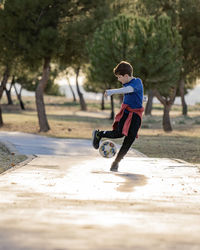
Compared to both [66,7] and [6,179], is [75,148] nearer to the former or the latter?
[6,179]

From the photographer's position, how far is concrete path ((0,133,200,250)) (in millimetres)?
3719

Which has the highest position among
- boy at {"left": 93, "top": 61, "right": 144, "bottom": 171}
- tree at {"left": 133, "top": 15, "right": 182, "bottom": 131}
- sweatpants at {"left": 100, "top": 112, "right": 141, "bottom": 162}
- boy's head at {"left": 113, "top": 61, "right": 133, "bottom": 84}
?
tree at {"left": 133, "top": 15, "right": 182, "bottom": 131}

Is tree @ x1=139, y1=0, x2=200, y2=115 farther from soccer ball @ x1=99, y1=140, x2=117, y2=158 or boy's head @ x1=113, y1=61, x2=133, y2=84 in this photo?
boy's head @ x1=113, y1=61, x2=133, y2=84

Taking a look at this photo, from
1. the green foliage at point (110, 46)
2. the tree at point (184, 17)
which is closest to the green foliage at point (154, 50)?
the green foliage at point (110, 46)

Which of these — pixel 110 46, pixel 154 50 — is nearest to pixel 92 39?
pixel 110 46

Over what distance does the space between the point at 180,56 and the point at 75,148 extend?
15.6m

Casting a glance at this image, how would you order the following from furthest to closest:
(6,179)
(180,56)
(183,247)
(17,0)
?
(180,56), (17,0), (6,179), (183,247)

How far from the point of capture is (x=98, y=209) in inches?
195

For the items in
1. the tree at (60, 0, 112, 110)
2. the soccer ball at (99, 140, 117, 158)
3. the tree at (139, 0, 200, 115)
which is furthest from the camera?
the tree at (139, 0, 200, 115)

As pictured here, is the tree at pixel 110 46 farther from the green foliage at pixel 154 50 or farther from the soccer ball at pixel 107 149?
the soccer ball at pixel 107 149

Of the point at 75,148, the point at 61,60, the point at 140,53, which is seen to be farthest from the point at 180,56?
the point at 75,148

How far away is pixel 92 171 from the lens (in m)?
8.91

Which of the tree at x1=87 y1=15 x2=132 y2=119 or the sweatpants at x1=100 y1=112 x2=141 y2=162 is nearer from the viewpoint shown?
the sweatpants at x1=100 y1=112 x2=141 y2=162

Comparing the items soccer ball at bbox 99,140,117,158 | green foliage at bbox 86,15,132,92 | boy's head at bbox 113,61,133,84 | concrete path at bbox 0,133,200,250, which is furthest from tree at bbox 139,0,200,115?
concrete path at bbox 0,133,200,250
